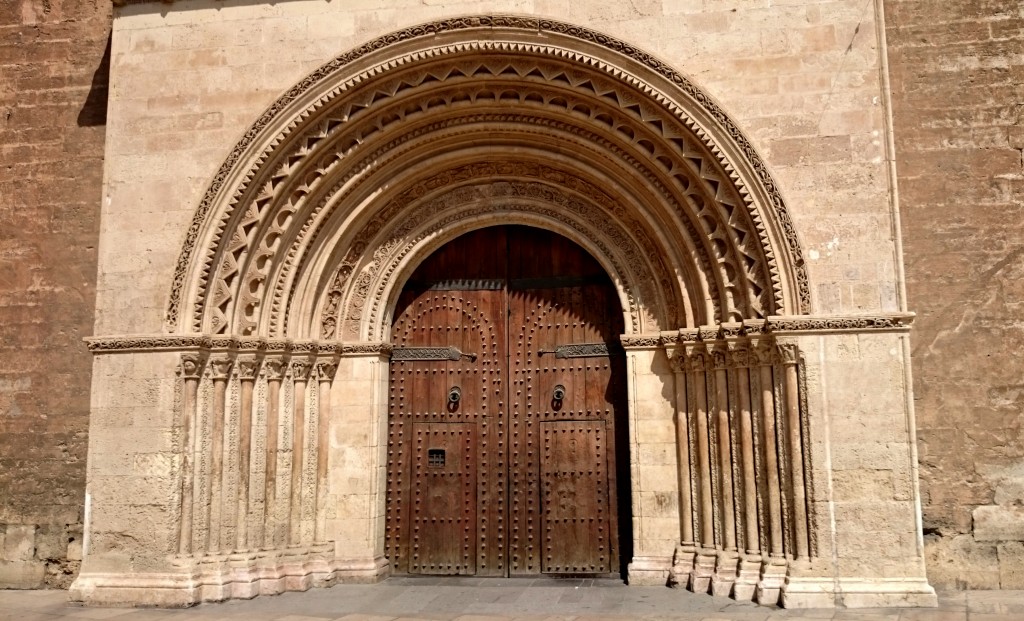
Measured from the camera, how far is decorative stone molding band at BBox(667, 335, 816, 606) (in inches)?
245

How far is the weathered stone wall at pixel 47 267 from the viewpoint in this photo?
7867mm

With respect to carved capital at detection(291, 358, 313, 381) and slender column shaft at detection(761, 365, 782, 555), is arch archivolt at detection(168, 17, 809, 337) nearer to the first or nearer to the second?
carved capital at detection(291, 358, 313, 381)

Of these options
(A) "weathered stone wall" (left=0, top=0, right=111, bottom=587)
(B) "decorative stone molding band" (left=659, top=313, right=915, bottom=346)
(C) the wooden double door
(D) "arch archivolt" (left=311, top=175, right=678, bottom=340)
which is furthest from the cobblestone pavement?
(D) "arch archivolt" (left=311, top=175, right=678, bottom=340)

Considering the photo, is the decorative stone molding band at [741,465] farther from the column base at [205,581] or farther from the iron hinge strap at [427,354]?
the column base at [205,581]

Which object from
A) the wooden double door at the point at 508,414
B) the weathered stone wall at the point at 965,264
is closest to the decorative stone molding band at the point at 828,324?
the weathered stone wall at the point at 965,264

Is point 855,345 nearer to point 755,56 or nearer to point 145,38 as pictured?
point 755,56

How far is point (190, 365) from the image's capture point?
6.95m

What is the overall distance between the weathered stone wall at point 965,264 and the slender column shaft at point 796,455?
1.42 metres

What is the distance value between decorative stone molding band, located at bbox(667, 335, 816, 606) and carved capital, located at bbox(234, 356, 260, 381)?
11.8 ft

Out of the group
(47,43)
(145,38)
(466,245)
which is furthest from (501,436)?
(47,43)

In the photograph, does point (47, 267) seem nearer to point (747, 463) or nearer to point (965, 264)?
point (747, 463)

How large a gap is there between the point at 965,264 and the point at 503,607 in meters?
4.71

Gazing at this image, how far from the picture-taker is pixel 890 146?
6.37m

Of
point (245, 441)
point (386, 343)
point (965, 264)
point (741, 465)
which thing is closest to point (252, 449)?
point (245, 441)
